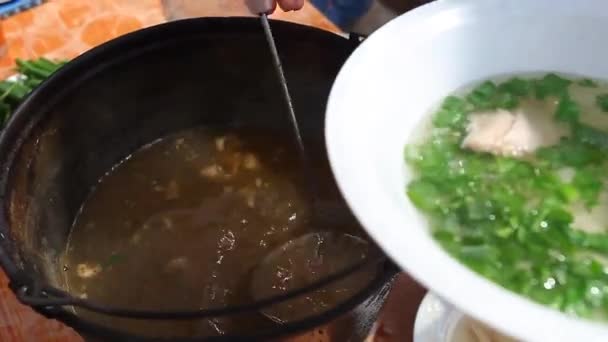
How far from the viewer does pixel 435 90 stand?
885 millimetres

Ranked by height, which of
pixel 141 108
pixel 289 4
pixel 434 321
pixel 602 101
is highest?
pixel 289 4

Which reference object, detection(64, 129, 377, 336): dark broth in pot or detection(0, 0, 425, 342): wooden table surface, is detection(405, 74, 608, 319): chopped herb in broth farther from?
detection(0, 0, 425, 342): wooden table surface

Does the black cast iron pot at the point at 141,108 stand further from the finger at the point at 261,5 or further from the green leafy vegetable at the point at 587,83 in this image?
the green leafy vegetable at the point at 587,83

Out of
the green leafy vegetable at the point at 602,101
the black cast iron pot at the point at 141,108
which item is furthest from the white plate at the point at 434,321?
the green leafy vegetable at the point at 602,101

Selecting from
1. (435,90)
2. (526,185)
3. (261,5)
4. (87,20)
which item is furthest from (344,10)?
(526,185)

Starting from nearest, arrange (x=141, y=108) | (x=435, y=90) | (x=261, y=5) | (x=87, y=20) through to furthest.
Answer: (x=435, y=90) < (x=261, y=5) < (x=141, y=108) < (x=87, y=20)

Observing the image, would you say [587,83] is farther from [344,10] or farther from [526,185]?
Answer: [344,10]

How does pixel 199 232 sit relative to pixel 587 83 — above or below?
below

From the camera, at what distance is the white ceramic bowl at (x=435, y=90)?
59cm

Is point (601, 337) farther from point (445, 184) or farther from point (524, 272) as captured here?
point (445, 184)

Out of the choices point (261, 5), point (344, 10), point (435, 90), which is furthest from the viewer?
point (344, 10)

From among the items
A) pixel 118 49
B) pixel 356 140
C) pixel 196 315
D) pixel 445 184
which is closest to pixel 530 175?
pixel 445 184

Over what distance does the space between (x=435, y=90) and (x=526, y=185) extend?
181 millimetres

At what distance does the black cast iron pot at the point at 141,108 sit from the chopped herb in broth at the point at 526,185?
0.69 ft
